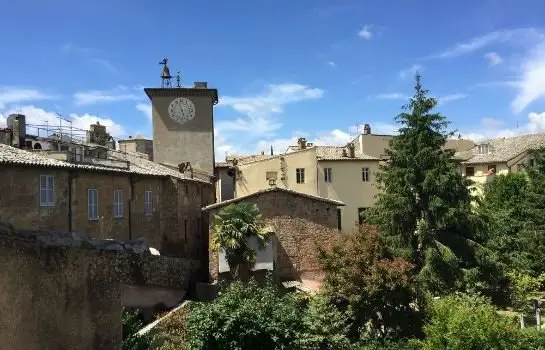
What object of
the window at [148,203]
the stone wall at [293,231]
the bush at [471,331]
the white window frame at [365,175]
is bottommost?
the bush at [471,331]

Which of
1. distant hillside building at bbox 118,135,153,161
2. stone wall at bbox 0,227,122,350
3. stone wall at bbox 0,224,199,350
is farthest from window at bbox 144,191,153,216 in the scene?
distant hillside building at bbox 118,135,153,161

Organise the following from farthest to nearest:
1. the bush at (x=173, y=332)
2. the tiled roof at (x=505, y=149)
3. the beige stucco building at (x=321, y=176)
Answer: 1. the tiled roof at (x=505, y=149)
2. the beige stucco building at (x=321, y=176)
3. the bush at (x=173, y=332)

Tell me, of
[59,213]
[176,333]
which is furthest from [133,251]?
[59,213]

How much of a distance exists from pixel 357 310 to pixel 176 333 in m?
7.83

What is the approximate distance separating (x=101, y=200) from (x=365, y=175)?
25.8m

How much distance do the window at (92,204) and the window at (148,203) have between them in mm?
4438

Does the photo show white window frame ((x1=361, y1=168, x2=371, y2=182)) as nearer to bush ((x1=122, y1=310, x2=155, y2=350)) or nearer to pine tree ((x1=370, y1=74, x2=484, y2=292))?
pine tree ((x1=370, y1=74, x2=484, y2=292))

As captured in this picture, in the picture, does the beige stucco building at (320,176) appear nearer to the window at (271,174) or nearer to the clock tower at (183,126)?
the window at (271,174)

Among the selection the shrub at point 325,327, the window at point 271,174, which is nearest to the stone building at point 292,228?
the shrub at point 325,327

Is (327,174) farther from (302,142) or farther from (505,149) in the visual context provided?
(505,149)

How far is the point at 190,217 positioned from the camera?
33.6 m

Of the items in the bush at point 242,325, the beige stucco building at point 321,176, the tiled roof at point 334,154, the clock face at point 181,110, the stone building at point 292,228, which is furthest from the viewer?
the tiled roof at point 334,154

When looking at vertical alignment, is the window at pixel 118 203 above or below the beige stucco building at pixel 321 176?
below

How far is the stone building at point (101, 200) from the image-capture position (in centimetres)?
2017
